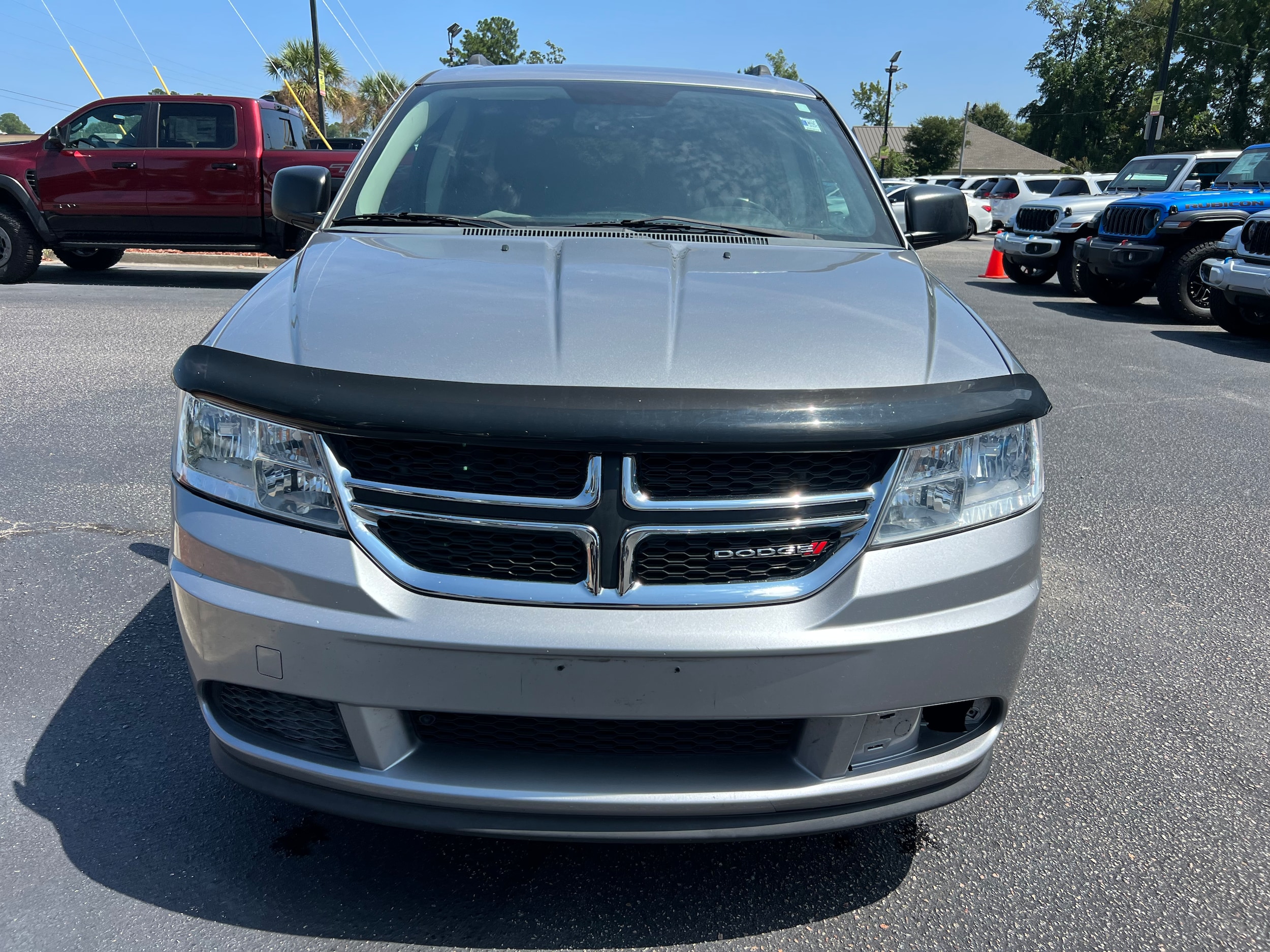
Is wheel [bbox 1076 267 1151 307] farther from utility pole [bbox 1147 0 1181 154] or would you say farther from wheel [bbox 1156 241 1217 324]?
utility pole [bbox 1147 0 1181 154]

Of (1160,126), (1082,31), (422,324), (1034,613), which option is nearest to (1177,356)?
(1034,613)

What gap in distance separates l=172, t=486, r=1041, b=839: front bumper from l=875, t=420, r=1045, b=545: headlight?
40 millimetres

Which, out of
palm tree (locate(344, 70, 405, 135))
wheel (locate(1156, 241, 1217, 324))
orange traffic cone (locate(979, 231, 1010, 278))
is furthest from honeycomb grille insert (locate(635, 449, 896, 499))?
palm tree (locate(344, 70, 405, 135))

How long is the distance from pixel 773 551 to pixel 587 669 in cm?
38

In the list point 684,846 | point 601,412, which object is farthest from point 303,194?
point 684,846

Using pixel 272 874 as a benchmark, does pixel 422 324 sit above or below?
above

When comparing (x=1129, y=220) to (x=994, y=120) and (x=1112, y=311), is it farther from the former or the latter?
(x=994, y=120)

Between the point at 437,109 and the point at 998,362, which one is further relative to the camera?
the point at 437,109

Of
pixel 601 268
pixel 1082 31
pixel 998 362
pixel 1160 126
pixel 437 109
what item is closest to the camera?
pixel 998 362

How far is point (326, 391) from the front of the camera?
5.55 ft

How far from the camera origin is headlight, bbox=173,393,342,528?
1739 mm

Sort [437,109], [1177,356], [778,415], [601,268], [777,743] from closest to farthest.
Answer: [778,415], [777,743], [601,268], [437,109], [1177,356]

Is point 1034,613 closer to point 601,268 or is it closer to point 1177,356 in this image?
point 601,268

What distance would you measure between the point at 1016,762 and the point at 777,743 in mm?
1079
